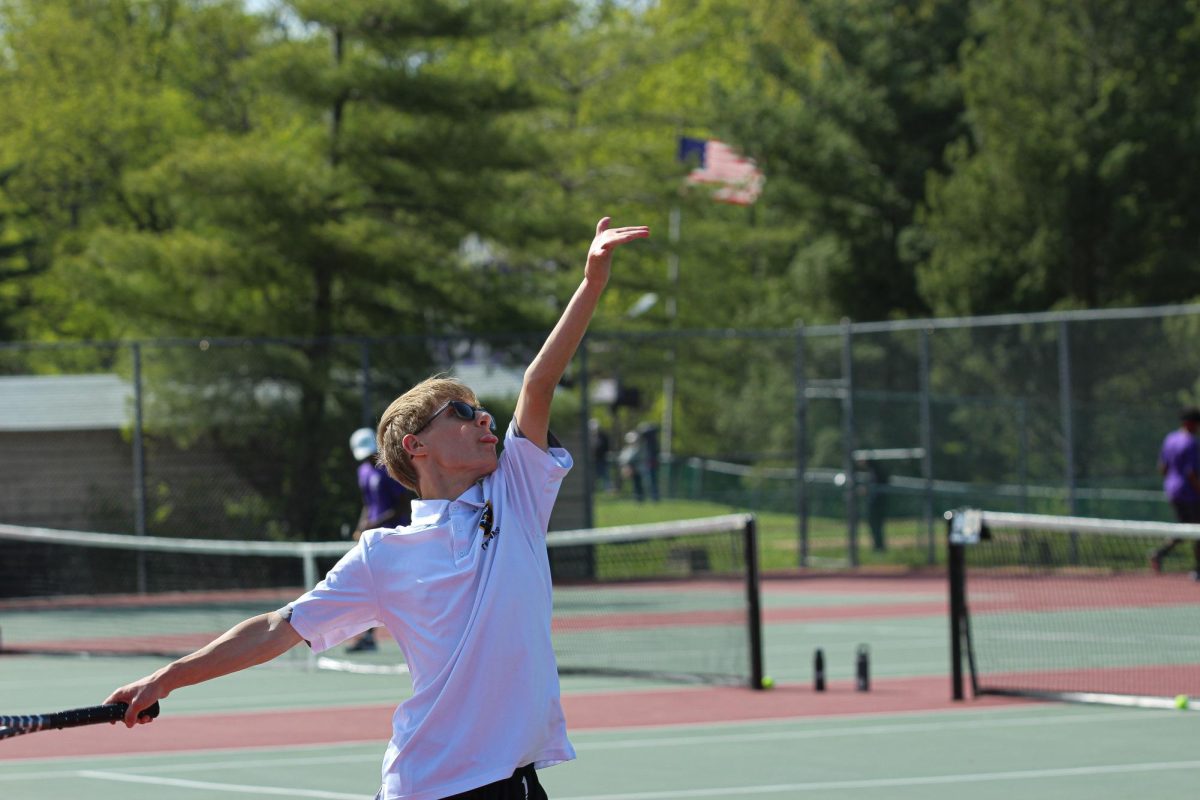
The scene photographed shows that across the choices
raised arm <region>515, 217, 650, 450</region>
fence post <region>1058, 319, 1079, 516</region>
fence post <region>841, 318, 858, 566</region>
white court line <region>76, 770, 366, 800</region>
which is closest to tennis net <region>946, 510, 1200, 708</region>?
fence post <region>1058, 319, 1079, 516</region>

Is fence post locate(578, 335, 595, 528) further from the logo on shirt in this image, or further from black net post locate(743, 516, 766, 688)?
the logo on shirt

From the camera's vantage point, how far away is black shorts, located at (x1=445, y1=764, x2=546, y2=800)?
3717 mm

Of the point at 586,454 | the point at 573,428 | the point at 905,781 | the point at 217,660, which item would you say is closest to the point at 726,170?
the point at 573,428

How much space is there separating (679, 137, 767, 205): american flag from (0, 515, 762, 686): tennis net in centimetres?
1346

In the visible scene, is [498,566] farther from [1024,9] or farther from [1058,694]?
[1024,9]

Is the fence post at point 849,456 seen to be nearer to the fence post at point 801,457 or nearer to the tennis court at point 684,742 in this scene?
the fence post at point 801,457

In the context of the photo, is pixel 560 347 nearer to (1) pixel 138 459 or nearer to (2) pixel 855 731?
(2) pixel 855 731

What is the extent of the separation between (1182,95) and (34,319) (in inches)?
969

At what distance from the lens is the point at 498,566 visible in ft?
12.4

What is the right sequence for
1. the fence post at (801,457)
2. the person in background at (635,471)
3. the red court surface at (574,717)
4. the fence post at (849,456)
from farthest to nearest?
the person in background at (635,471), the fence post at (849,456), the fence post at (801,457), the red court surface at (574,717)

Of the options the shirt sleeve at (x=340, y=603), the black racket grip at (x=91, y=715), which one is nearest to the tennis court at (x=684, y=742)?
the shirt sleeve at (x=340, y=603)

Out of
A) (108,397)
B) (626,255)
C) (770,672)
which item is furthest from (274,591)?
(626,255)

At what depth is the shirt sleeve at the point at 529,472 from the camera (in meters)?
3.92

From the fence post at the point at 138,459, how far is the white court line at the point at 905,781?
43.7 feet
